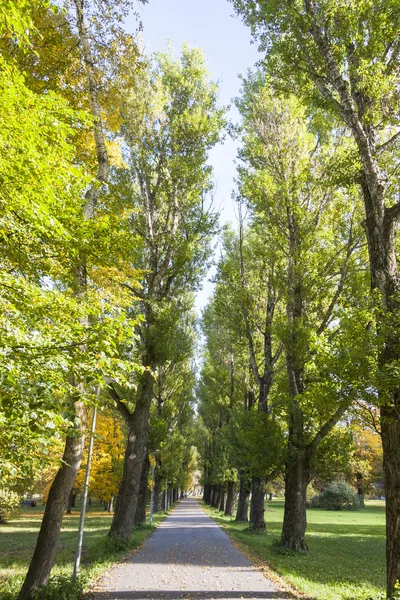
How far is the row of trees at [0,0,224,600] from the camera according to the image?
4012 millimetres

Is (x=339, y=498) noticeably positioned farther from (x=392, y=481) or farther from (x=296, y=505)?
(x=392, y=481)

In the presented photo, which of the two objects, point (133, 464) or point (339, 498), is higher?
point (133, 464)

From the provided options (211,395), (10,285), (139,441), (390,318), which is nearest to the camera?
(10,285)

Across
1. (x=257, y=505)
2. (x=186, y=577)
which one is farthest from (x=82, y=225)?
(x=257, y=505)

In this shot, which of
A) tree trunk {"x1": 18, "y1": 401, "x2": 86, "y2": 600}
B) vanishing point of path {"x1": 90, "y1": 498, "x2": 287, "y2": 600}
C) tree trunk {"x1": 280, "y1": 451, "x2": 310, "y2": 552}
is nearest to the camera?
tree trunk {"x1": 18, "y1": 401, "x2": 86, "y2": 600}

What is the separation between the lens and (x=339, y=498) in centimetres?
4288

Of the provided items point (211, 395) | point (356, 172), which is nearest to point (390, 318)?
point (356, 172)

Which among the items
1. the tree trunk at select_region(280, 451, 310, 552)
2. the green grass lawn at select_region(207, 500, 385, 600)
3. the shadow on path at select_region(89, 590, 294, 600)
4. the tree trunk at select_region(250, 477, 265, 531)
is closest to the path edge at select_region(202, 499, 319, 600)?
the green grass lawn at select_region(207, 500, 385, 600)

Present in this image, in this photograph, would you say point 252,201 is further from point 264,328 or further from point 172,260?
point 264,328

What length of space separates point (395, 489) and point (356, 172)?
18.3 feet

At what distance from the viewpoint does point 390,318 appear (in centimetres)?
599

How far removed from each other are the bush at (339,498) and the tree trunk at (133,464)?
123 ft

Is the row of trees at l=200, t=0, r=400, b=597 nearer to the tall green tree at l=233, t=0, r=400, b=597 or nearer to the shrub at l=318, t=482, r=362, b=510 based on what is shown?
the tall green tree at l=233, t=0, r=400, b=597

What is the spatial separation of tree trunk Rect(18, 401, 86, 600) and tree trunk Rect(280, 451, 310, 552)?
7.80 m
